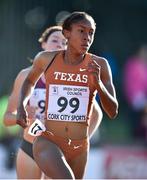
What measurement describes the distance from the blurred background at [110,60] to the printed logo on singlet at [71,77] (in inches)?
178

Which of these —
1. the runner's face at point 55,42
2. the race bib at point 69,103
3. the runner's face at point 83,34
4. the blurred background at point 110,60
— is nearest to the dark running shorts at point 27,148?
the runner's face at point 55,42

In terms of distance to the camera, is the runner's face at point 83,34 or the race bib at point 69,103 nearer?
the runner's face at point 83,34

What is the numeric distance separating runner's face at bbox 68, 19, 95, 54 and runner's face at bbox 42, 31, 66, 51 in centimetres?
121

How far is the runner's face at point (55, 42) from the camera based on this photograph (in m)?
7.25

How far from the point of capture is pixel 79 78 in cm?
602

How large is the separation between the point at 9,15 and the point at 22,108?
19.3ft

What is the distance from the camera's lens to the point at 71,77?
605cm

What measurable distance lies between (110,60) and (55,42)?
4856 mm

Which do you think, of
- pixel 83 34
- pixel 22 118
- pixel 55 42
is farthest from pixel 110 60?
pixel 22 118

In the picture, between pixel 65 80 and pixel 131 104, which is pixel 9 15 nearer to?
pixel 131 104

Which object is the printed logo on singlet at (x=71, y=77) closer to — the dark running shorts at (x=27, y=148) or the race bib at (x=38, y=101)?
the race bib at (x=38, y=101)

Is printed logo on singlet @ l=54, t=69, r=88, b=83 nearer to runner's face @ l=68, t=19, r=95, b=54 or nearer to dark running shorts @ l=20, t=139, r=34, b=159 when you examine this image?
runner's face @ l=68, t=19, r=95, b=54

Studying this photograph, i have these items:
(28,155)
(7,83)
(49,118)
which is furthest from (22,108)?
(7,83)

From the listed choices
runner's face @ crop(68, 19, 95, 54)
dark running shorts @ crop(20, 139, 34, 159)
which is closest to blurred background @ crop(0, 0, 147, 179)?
dark running shorts @ crop(20, 139, 34, 159)
